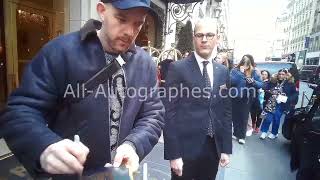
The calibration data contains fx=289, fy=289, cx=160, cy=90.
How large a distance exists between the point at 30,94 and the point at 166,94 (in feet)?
5.87

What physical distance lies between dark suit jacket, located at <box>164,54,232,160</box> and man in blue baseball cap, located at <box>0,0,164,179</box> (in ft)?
4.30

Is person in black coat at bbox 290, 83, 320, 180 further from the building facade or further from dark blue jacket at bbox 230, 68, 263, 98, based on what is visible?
the building facade

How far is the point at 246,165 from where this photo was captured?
5.63m

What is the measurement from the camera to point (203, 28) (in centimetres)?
289

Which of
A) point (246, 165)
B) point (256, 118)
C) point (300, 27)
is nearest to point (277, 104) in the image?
point (256, 118)

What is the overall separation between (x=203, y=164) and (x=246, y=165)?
120 inches

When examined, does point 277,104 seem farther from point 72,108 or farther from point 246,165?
point 72,108

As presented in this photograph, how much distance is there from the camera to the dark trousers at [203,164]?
2.92 meters

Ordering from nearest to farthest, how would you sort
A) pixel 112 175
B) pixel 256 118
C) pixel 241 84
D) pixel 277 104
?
pixel 112 175 < pixel 241 84 < pixel 277 104 < pixel 256 118

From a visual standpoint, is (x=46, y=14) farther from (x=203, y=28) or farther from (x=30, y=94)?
(x=30, y=94)

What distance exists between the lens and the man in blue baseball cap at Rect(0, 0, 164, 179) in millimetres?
1155

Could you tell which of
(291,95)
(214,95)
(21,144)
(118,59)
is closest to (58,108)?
(21,144)

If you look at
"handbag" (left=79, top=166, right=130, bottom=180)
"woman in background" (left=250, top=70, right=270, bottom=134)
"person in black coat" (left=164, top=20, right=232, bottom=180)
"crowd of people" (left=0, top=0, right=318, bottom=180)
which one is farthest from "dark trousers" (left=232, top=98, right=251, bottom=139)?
"handbag" (left=79, top=166, right=130, bottom=180)

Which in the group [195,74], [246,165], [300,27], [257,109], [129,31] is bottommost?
[246,165]
